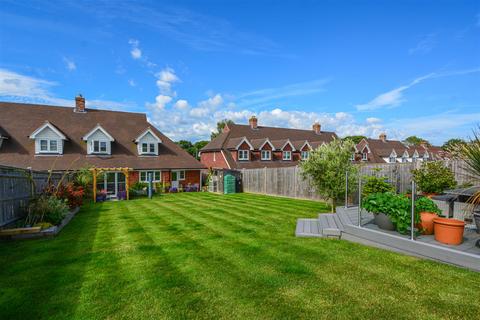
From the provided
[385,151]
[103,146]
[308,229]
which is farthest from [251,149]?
[385,151]

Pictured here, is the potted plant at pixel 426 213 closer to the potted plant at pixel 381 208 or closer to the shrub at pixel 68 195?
the potted plant at pixel 381 208

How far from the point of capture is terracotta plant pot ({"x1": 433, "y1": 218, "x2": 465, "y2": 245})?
5.72 metres

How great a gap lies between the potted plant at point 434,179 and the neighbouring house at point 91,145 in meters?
20.6

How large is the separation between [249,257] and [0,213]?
791 centimetres

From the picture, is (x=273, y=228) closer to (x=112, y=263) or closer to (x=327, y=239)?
(x=327, y=239)

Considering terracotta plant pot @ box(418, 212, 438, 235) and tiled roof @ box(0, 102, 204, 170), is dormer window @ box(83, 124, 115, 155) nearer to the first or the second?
tiled roof @ box(0, 102, 204, 170)

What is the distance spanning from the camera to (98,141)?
971 inches

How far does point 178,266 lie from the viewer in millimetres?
5895

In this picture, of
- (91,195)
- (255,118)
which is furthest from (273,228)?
(255,118)

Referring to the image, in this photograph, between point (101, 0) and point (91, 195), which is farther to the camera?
point (91, 195)

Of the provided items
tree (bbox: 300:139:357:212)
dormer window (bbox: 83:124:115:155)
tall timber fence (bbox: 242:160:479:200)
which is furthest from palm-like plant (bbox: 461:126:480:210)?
dormer window (bbox: 83:124:115:155)

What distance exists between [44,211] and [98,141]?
16.2m

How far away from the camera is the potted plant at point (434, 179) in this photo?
9.62m

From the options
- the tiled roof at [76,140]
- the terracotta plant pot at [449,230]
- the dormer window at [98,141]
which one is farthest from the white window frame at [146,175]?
the terracotta plant pot at [449,230]
